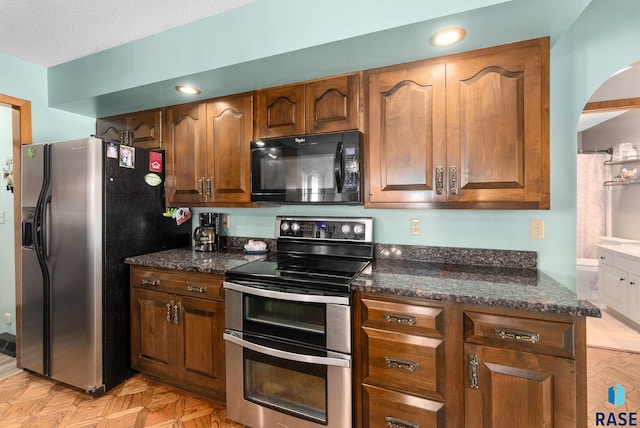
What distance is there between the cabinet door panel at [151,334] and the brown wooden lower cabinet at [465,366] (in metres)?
1.31

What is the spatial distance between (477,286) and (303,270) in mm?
894

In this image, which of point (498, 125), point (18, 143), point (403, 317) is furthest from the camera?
point (18, 143)

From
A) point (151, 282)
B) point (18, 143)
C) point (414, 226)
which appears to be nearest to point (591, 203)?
point (414, 226)

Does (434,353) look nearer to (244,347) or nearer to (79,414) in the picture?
(244,347)

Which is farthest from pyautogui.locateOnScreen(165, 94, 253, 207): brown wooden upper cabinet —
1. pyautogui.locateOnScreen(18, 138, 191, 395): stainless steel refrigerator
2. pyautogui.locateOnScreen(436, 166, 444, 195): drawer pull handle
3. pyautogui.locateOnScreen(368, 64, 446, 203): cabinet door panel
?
pyautogui.locateOnScreen(436, 166, 444, 195): drawer pull handle

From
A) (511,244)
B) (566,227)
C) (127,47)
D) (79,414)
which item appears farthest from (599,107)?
(79,414)

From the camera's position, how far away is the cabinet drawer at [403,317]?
1.34m

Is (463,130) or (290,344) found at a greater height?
(463,130)

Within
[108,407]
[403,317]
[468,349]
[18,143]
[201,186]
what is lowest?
[108,407]

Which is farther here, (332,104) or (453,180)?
(332,104)

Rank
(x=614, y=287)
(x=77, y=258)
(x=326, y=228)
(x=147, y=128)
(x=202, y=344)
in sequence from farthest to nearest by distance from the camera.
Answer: (x=614, y=287) → (x=147, y=128) → (x=326, y=228) → (x=77, y=258) → (x=202, y=344)

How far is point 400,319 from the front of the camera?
54.8 inches

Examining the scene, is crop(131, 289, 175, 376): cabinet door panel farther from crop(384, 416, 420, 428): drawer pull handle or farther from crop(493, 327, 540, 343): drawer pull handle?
crop(493, 327, 540, 343): drawer pull handle

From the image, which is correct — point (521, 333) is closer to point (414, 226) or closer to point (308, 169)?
point (414, 226)
